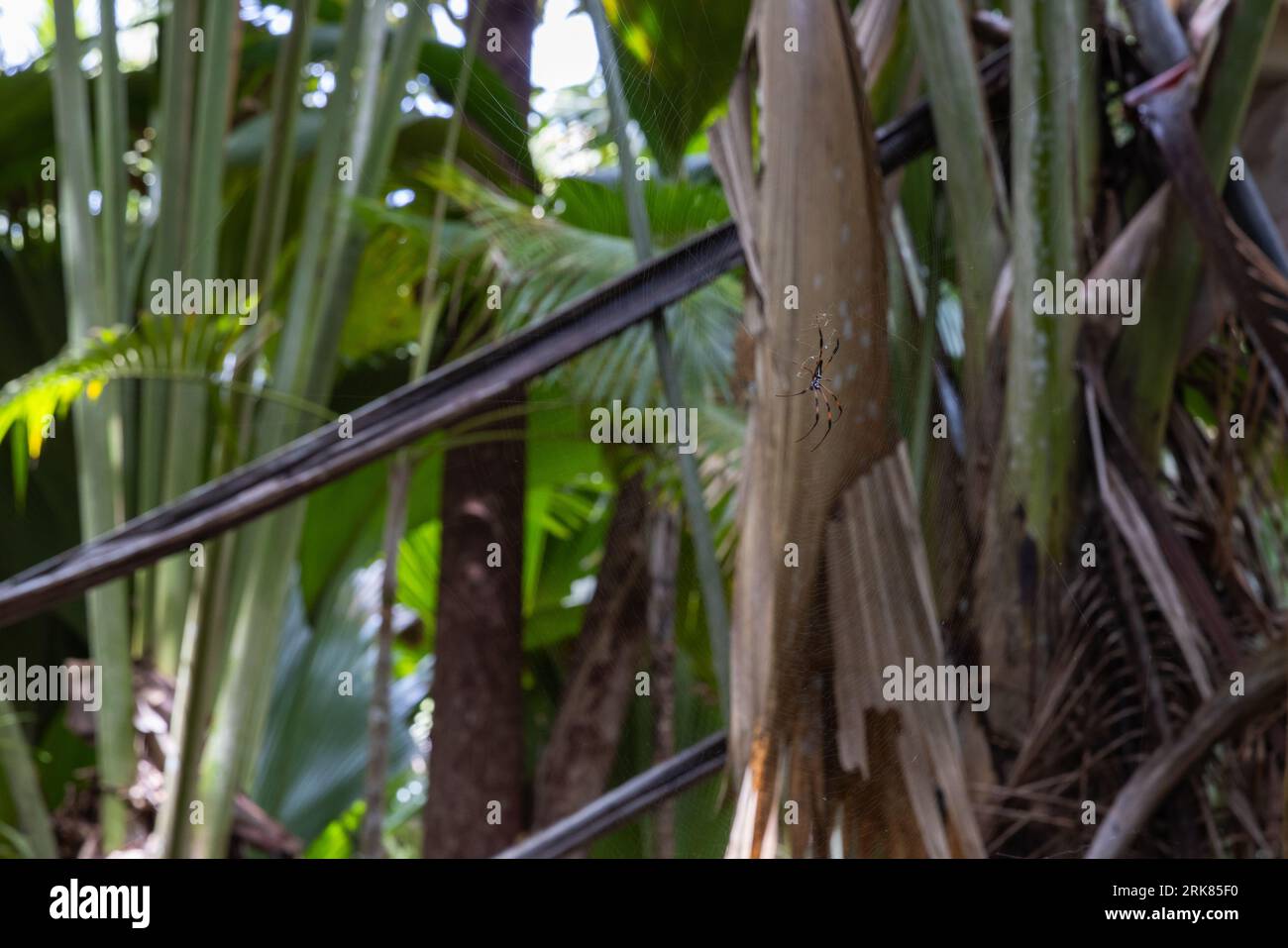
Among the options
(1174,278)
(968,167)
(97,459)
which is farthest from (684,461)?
(97,459)

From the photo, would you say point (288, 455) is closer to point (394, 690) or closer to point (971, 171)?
point (971, 171)

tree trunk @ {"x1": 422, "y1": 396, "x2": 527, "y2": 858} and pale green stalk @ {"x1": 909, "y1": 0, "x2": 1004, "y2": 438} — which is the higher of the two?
pale green stalk @ {"x1": 909, "y1": 0, "x2": 1004, "y2": 438}

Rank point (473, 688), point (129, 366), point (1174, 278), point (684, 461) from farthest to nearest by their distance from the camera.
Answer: point (473, 688) → point (129, 366) → point (1174, 278) → point (684, 461)

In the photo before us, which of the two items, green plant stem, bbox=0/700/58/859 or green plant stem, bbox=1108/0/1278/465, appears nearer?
green plant stem, bbox=1108/0/1278/465

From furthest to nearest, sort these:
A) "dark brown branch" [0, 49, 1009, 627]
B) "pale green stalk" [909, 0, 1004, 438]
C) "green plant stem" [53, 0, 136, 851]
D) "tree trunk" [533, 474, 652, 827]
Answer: "tree trunk" [533, 474, 652, 827]
"green plant stem" [53, 0, 136, 851]
"pale green stalk" [909, 0, 1004, 438]
"dark brown branch" [0, 49, 1009, 627]

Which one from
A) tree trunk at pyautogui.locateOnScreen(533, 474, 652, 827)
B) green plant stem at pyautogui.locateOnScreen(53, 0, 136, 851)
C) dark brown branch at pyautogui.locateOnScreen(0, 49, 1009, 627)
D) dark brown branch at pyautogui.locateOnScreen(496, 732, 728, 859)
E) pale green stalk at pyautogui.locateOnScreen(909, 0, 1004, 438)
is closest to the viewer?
dark brown branch at pyautogui.locateOnScreen(0, 49, 1009, 627)

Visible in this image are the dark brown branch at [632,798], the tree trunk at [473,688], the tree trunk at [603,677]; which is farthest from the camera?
the tree trunk at [473,688]

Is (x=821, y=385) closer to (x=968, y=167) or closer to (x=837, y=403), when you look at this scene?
(x=837, y=403)

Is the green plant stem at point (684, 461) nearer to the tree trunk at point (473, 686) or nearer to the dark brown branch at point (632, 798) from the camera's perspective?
the dark brown branch at point (632, 798)

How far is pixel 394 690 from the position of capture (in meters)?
3.68

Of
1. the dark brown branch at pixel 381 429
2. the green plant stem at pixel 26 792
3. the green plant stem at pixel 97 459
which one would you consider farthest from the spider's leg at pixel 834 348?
the green plant stem at pixel 26 792

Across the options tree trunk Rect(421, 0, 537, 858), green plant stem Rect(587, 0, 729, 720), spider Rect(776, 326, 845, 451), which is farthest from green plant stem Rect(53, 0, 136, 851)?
spider Rect(776, 326, 845, 451)

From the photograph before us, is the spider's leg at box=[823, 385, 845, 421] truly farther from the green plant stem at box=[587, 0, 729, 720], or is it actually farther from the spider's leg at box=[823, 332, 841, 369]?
the green plant stem at box=[587, 0, 729, 720]
